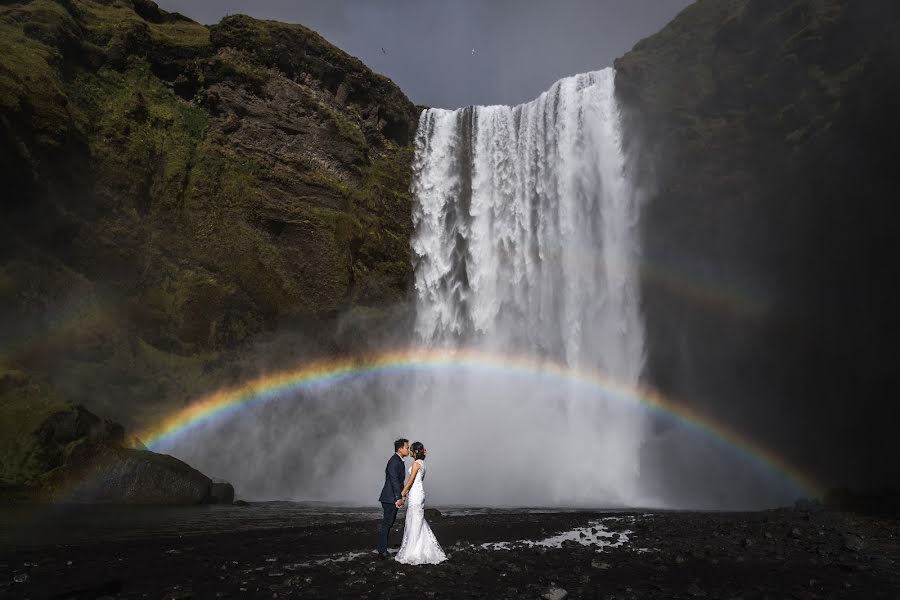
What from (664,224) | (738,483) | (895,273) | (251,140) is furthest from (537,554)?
(251,140)

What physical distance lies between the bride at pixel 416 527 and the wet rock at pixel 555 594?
2.56 m

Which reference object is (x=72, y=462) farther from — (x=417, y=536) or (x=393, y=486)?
(x=417, y=536)

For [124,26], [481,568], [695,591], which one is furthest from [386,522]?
[124,26]

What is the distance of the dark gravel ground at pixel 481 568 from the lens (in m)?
7.63

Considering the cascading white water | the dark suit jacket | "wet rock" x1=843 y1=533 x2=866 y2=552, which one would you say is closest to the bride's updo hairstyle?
the dark suit jacket

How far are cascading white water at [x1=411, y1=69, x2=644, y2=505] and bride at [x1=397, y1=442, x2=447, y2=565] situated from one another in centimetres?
1829

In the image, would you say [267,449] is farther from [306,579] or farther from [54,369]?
[306,579]

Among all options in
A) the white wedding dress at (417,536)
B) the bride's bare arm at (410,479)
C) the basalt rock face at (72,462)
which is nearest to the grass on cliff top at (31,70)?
the basalt rock face at (72,462)

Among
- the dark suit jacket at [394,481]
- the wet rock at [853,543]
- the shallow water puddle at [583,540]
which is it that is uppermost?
the dark suit jacket at [394,481]

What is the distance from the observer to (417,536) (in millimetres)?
9461

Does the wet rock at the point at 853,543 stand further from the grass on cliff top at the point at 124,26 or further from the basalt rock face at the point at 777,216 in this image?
the grass on cliff top at the point at 124,26

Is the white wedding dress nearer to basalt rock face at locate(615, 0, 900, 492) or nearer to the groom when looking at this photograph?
the groom

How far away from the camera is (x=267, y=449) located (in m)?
31.8

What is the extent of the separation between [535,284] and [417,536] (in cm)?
2712
